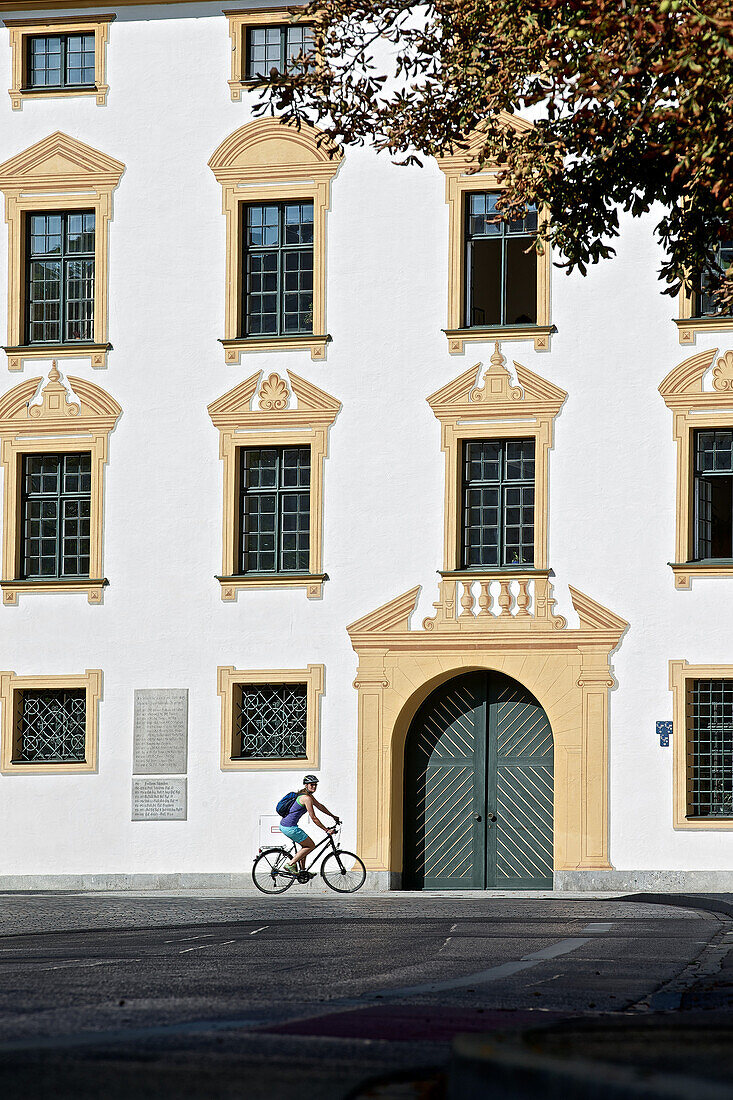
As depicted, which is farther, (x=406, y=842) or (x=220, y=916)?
(x=406, y=842)

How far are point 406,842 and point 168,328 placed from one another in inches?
360

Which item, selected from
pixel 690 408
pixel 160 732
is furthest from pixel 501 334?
pixel 160 732

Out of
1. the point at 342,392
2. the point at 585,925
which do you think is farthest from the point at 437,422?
the point at 585,925

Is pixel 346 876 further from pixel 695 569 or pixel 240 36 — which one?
pixel 240 36

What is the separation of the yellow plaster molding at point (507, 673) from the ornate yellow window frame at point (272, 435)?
4.91ft

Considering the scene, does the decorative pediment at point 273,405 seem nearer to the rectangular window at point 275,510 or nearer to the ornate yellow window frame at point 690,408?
the rectangular window at point 275,510

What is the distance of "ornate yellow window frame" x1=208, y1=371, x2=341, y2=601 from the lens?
92.1 feet

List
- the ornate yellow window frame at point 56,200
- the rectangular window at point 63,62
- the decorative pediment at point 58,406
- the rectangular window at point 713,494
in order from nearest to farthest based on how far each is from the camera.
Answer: the rectangular window at point 713,494, the decorative pediment at point 58,406, the ornate yellow window frame at point 56,200, the rectangular window at point 63,62

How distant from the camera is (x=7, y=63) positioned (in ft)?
98.8

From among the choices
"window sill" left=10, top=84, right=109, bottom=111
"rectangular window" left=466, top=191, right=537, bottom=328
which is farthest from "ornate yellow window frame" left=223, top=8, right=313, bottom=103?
"rectangular window" left=466, top=191, right=537, bottom=328

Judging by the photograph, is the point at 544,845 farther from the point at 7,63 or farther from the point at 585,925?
the point at 7,63

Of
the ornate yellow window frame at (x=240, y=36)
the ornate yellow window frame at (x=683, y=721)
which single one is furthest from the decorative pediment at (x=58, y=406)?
the ornate yellow window frame at (x=683, y=721)

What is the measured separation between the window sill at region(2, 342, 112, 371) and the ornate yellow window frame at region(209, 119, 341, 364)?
2113 millimetres

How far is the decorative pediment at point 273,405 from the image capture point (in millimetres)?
28234
